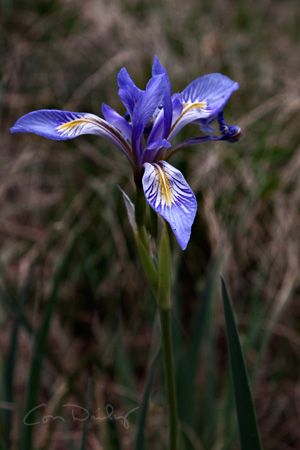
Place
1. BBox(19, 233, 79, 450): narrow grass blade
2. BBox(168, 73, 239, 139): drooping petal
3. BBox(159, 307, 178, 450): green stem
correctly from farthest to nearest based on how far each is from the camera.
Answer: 1. BBox(19, 233, 79, 450): narrow grass blade
2. BBox(168, 73, 239, 139): drooping petal
3. BBox(159, 307, 178, 450): green stem

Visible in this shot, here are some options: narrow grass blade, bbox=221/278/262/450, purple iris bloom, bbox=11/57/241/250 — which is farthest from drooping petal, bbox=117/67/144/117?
narrow grass blade, bbox=221/278/262/450

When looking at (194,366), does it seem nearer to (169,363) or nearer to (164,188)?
(169,363)

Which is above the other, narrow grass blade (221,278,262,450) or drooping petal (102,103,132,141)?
drooping petal (102,103,132,141)

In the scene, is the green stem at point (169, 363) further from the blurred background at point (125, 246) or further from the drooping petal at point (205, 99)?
the drooping petal at point (205, 99)

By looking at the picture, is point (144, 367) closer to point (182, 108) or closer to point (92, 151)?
point (92, 151)

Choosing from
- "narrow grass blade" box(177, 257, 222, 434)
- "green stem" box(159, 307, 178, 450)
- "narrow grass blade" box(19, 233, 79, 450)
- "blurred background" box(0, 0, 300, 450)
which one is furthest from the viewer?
"blurred background" box(0, 0, 300, 450)

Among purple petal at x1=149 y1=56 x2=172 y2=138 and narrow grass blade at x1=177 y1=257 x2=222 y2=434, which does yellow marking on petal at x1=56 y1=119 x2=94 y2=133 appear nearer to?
purple petal at x1=149 y1=56 x2=172 y2=138

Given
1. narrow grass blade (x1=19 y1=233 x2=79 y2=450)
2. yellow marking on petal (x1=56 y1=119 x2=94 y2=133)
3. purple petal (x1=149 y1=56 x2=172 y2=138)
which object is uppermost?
purple petal (x1=149 y1=56 x2=172 y2=138)

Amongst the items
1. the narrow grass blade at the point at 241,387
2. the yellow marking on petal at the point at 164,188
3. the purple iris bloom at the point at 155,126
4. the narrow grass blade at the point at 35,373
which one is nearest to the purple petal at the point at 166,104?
the purple iris bloom at the point at 155,126
